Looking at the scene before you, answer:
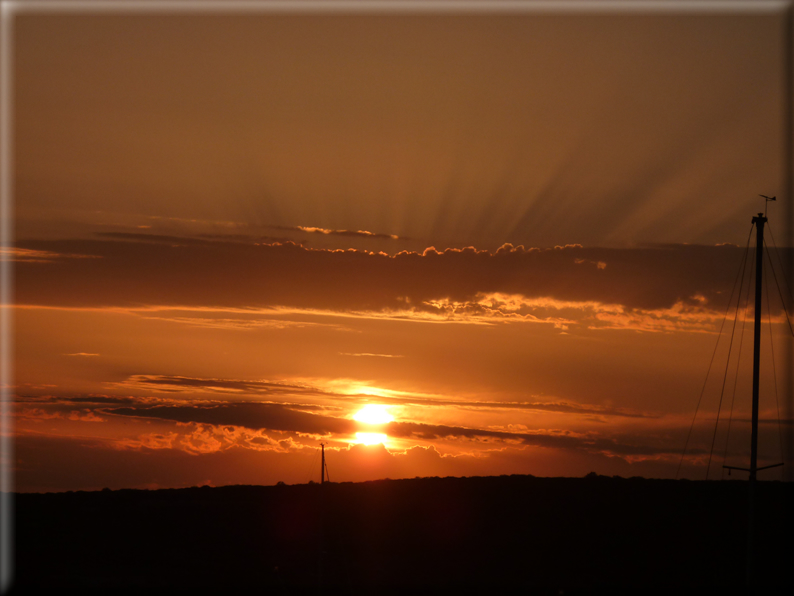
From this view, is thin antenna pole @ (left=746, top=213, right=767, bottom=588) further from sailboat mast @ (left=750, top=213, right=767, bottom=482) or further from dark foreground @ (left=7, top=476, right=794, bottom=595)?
dark foreground @ (left=7, top=476, right=794, bottom=595)

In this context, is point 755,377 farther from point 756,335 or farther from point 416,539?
point 416,539

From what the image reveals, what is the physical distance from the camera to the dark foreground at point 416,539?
1887 inches

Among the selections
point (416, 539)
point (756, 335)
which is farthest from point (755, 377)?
point (416, 539)

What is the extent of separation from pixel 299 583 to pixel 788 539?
28.8 m

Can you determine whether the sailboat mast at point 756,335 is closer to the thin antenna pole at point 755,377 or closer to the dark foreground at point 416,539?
the thin antenna pole at point 755,377

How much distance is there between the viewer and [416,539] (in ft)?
189

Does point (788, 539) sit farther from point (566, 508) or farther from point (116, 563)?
point (116, 563)

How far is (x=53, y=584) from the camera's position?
46656 millimetres

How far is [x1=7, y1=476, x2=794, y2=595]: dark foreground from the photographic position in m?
47.9

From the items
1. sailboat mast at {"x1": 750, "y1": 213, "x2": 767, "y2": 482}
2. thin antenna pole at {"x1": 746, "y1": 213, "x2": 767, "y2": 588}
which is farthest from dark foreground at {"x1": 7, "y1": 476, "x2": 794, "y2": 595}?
sailboat mast at {"x1": 750, "y1": 213, "x2": 767, "y2": 482}

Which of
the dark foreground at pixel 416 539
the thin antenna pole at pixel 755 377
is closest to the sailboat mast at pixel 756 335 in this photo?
the thin antenna pole at pixel 755 377

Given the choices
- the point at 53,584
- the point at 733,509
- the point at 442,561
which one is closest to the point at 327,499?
the point at 442,561

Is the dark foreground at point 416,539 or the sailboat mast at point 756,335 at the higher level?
the sailboat mast at point 756,335

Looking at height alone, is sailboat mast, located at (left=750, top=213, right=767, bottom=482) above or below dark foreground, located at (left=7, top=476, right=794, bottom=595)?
above
